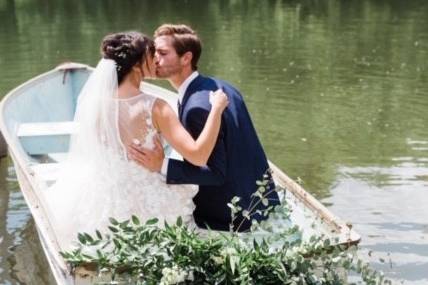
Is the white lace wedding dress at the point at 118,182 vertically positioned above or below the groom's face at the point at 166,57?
below

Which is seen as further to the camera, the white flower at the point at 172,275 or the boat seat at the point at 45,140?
the boat seat at the point at 45,140

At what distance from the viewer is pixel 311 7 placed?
84.2 feet

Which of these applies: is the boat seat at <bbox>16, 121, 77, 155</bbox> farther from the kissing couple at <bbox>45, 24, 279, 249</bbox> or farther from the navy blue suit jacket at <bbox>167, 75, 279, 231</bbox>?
the navy blue suit jacket at <bbox>167, 75, 279, 231</bbox>

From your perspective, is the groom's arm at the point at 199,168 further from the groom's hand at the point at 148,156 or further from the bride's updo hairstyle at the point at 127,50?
the bride's updo hairstyle at the point at 127,50

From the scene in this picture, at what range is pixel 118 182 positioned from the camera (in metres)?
4.53

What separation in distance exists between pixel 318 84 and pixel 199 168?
8.75 meters

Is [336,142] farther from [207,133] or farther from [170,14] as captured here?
[170,14]

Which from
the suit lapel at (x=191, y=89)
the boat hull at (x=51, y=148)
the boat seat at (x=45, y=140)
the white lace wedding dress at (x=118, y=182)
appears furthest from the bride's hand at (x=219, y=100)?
the boat seat at (x=45, y=140)

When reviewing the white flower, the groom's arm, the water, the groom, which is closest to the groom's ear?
the groom

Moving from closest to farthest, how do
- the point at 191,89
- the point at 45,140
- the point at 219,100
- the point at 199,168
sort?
the point at 219,100 → the point at 199,168 → the point at 191,89 → the point at 45,140

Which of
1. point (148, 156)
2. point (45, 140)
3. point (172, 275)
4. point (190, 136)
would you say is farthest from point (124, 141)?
point (45, 140)

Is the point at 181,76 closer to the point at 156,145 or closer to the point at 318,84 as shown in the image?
the point at 156,145

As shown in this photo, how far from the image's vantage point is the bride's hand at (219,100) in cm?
429

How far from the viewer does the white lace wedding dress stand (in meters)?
4.45
